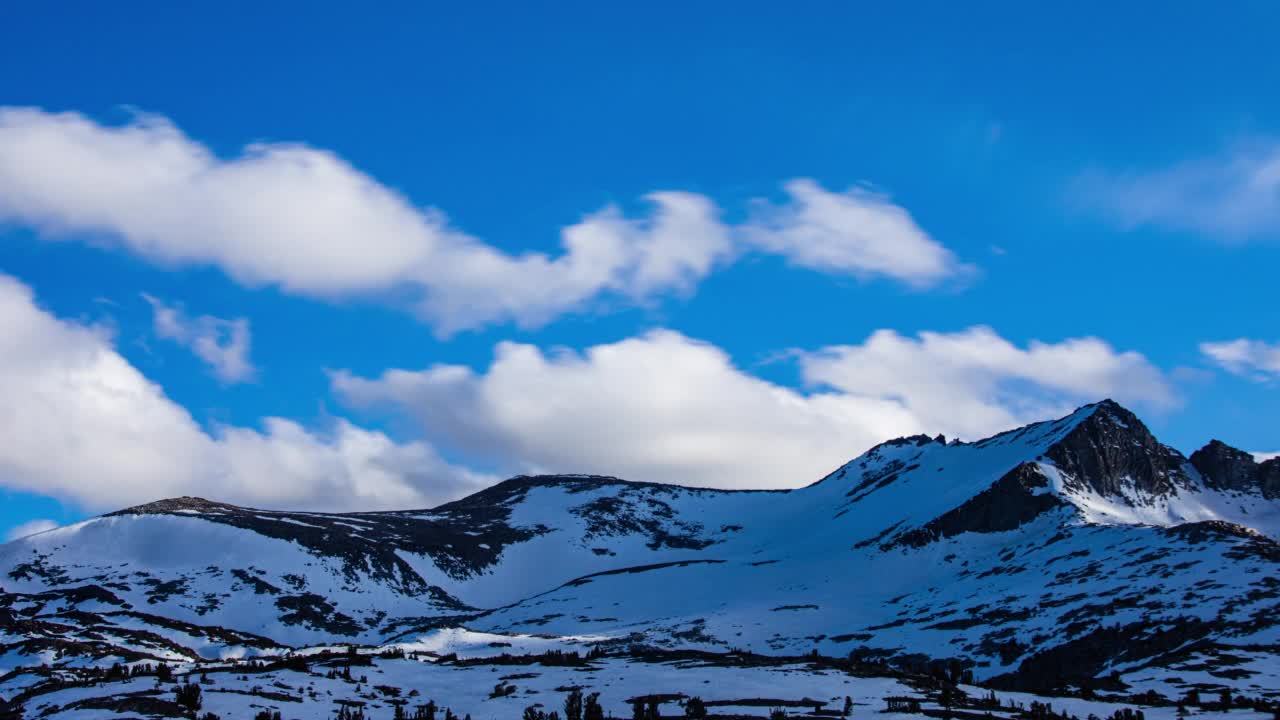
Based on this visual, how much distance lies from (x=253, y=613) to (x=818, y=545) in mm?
85164

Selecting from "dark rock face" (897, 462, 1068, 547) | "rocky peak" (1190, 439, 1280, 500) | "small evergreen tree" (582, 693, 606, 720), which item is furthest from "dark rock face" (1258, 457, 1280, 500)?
"small evergreen tree" (582, 693, 606, 720)

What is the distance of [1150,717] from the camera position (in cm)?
3984

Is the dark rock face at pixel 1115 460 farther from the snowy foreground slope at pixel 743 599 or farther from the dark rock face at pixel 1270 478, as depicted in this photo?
the dark rock face at pixel 1270 478

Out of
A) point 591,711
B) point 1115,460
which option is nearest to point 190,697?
point 591,711

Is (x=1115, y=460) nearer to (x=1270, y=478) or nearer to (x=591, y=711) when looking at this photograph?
(x=1270, y=478)

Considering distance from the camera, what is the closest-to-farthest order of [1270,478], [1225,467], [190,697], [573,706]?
[190,697] < [573,706] < [1270,478] < [1225,467]

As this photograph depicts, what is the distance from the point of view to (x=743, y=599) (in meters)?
138

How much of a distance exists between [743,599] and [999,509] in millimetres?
36705

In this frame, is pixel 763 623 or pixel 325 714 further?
pixel 763 623

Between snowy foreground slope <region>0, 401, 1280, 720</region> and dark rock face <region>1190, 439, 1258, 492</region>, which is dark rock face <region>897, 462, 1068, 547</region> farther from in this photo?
dark rock face <region>1190, 439, 1258, 492</region>

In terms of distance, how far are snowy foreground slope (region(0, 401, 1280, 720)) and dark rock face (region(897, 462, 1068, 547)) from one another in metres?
0.41

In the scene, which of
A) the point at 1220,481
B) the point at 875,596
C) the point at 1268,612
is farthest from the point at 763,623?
the point at 1220,481

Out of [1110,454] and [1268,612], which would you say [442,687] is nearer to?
[1268,612]

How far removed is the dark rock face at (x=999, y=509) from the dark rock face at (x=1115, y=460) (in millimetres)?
8817
